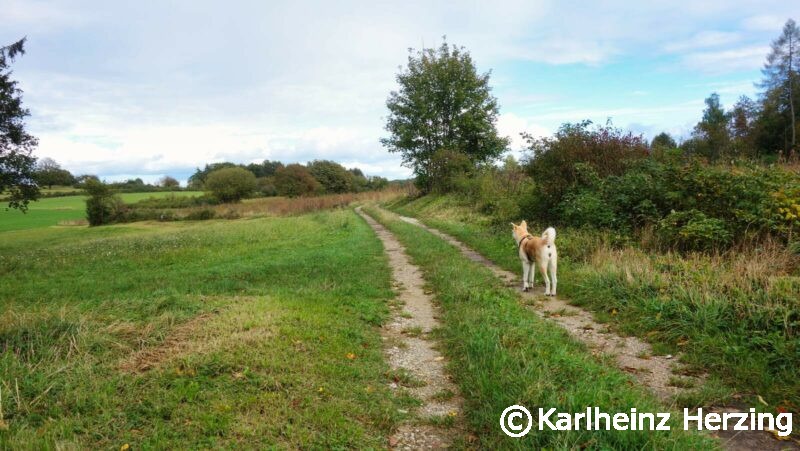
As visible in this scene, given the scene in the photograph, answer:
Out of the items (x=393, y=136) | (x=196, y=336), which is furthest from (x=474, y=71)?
(x=196, y=336)

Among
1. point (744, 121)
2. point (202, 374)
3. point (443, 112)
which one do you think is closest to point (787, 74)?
point (744, 121)

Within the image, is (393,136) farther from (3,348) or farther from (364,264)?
(3,348)

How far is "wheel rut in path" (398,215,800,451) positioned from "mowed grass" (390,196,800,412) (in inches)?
7.2

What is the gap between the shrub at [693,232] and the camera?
8938 millimetres

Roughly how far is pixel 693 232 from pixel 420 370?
7470 millimetres

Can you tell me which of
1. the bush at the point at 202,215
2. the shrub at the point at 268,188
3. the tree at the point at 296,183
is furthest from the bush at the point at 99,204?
the shrub at the point at 268,188

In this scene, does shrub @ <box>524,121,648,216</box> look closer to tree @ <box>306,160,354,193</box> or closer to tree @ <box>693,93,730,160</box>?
tree @ <box>693,93,730,160</box>

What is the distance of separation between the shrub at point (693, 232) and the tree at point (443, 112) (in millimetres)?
28479

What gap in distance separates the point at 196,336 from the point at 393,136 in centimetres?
3720

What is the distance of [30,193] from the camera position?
21906 millimetres

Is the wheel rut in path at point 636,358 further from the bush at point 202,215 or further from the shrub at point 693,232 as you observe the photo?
the bush at point 202,215

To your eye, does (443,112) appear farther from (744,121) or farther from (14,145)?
(744,121)

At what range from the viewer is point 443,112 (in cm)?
3966

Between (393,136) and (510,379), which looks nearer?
(510,379)
